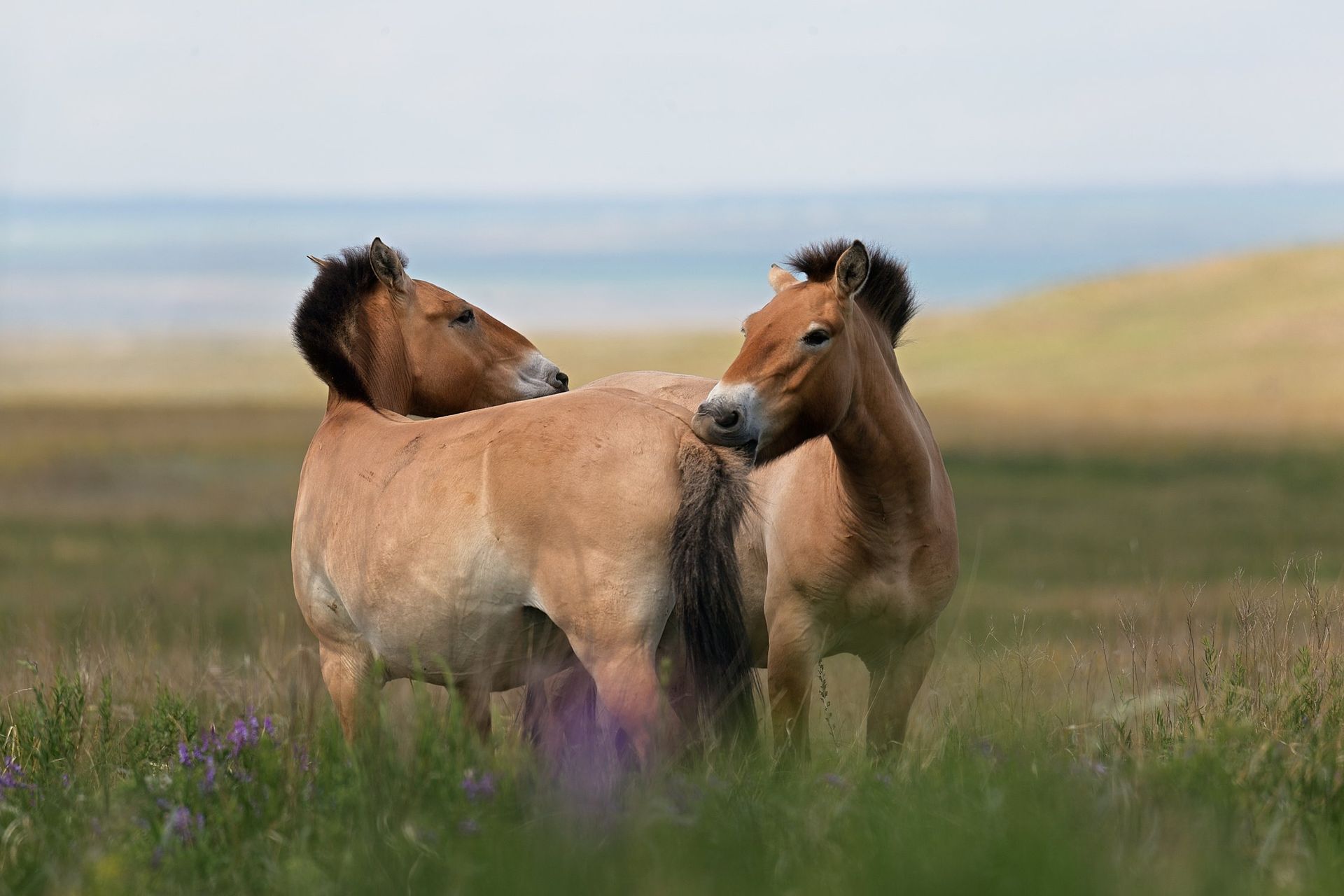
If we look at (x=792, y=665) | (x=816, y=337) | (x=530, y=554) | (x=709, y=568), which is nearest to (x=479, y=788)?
(x=530, y=554)

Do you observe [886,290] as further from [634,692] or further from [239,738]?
[239,738]

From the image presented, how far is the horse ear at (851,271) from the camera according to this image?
537 centimetres

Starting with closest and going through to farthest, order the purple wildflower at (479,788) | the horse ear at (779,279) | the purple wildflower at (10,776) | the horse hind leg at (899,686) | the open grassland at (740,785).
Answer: the open grassland at (740,785), the purple wildflower at (479,788), the purple wildflower at (10,776), the horse hind leg at (899,686), the horse ear at (779,279)

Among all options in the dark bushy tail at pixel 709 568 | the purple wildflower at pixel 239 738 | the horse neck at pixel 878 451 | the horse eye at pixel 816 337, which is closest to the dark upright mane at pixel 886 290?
the horse neck at pixel 878 451

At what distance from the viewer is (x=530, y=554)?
479 centimetres

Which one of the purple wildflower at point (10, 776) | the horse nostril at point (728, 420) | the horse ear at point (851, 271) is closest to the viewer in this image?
the purple wildflower at point (10, 776)

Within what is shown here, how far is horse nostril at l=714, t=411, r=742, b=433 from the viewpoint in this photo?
4910 mm

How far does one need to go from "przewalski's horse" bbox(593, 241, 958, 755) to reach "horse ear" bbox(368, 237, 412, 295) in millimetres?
1521

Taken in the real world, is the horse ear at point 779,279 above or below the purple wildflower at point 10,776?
above

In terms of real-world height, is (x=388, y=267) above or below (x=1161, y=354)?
above

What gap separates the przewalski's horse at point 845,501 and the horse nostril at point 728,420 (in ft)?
0.57

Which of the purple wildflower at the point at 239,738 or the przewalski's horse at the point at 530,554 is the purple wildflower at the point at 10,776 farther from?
the przewalski's horse at the point at 530,554

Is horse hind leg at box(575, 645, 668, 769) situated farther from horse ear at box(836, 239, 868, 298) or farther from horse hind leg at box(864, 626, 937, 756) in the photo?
horse ear at box(836, 239, 868, 298)

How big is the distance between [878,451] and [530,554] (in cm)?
158
